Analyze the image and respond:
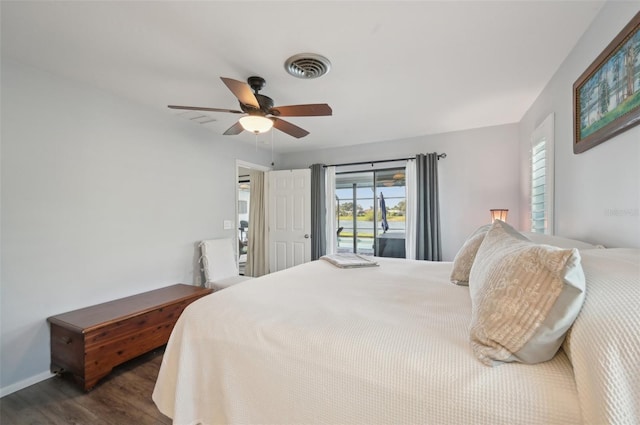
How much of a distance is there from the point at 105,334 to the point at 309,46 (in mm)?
2628

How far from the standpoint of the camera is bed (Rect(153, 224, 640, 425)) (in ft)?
2.27

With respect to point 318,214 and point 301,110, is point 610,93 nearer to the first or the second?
point 301,110

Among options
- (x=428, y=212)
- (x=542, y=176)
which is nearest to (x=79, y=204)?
(x=428, y=212)

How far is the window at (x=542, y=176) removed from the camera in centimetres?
225

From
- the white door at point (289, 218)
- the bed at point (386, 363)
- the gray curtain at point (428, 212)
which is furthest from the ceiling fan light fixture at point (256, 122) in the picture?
the gray curtain at point (428, 212)

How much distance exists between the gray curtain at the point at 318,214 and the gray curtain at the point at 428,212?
1506mm

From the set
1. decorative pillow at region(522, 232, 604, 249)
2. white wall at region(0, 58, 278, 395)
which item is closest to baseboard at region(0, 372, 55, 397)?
white wall at region(0, 58, 278, 395)

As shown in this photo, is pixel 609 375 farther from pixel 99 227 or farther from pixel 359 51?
pixel 99 227

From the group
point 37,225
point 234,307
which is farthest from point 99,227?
point 234,307

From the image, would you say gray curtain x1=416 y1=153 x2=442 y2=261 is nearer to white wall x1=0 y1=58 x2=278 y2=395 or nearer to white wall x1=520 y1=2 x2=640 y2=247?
white wall x1=520 y1=2 x2=640 y2=247

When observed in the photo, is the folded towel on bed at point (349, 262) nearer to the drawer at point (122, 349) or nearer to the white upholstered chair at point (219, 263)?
the white upholstered chair at point (219, 263)

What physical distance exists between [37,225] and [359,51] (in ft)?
9.19

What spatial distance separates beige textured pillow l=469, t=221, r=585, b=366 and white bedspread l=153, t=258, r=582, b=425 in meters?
0.05

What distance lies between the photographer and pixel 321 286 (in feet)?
5.83
